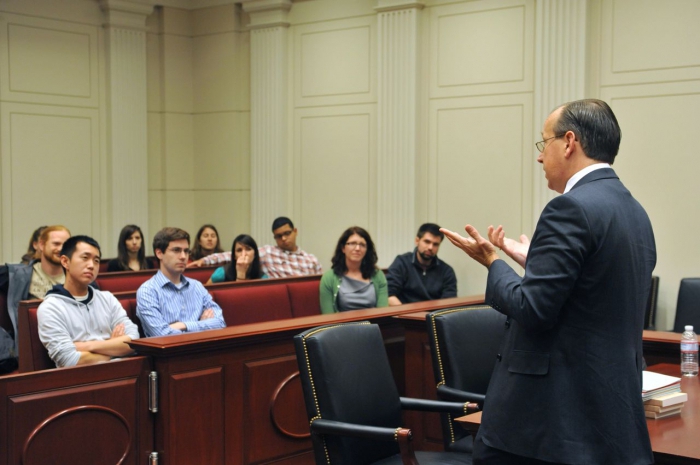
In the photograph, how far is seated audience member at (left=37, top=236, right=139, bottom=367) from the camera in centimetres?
381

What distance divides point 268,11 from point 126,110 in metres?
1.77

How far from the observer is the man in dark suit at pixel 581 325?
6.43ft

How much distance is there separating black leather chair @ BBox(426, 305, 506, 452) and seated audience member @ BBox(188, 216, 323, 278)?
11.2ft

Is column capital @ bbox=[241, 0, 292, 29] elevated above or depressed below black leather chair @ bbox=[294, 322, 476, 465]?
above

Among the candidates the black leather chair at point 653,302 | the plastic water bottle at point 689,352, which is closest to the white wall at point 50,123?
the black leather chair at point 653,302

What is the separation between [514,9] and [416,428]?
13.1ft

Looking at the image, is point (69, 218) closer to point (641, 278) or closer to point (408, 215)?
point (408, 215)

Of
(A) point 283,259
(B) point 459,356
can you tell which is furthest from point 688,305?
(A) point 283,259

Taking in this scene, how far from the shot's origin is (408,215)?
7.43 metres

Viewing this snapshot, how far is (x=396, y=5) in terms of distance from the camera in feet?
24.2

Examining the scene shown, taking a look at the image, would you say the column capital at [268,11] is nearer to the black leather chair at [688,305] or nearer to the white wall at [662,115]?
the white wall at [662,115]

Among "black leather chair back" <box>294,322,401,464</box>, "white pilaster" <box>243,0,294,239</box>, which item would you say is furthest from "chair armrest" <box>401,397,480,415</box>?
"white pilaster" <box>243,0,294,239</box>

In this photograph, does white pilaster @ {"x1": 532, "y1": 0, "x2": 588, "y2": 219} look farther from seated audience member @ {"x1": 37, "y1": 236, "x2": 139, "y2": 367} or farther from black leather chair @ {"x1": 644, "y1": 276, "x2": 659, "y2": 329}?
seated audience member @ {"x1": 37, "y1": 236, "x2": 139, "y2": 367}

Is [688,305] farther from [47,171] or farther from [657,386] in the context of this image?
[47,171]
